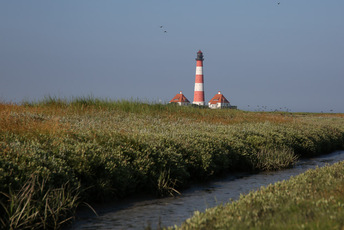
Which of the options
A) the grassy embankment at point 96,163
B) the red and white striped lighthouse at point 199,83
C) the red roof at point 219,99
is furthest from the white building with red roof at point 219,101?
the grassy embankment at point 96,163

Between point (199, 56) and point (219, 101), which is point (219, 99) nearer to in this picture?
point (219, 101)

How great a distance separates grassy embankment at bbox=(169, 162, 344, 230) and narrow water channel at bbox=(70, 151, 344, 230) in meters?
0.98

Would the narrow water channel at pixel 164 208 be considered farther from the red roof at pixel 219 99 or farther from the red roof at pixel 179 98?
the red roof at pixel 219 99

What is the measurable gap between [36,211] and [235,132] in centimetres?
1213

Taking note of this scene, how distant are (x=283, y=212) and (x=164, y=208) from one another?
376 centimetres

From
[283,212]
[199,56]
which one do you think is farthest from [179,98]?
[283,212]

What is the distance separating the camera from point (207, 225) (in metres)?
5.51

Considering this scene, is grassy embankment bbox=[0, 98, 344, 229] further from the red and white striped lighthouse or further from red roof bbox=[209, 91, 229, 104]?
red roof bbox=[209, 91, 229, 104]

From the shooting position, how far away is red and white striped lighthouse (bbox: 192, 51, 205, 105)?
69.0 m

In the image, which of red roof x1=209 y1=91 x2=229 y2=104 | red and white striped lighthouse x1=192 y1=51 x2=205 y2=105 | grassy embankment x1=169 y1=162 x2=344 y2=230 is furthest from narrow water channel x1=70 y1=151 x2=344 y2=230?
red roof x1=209 y1=91 x2=229 y2=104

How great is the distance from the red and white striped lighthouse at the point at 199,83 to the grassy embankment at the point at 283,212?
200 ft

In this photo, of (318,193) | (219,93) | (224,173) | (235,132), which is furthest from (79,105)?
(219,93)

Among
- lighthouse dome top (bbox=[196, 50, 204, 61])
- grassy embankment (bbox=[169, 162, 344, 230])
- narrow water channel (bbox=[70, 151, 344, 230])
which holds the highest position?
lighthouse dome top (bbox=[196, 50, 204, 61])

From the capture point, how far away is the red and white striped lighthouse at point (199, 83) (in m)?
69.0
